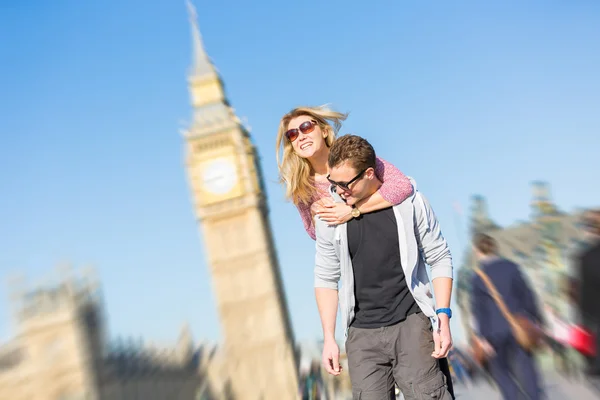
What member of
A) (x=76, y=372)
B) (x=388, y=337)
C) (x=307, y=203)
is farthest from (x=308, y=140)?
(x=76, y=372)

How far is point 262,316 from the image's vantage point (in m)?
38.6

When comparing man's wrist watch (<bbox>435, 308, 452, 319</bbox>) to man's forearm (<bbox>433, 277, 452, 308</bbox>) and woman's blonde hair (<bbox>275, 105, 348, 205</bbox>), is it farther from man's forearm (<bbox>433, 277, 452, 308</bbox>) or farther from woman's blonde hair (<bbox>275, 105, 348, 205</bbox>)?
woman's blonde hair (<bbox>275, 105, 348, 205</bbox>)

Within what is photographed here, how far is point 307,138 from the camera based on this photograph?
2.70 m

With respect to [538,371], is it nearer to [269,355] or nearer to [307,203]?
[307,203]

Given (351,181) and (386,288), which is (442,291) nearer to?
(386,288)

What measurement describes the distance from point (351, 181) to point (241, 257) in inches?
1446

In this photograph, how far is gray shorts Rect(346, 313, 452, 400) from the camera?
240 cm

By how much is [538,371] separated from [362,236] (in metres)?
2.63

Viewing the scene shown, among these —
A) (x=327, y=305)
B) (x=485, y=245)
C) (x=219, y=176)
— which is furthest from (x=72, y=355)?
(x=327, y=305)

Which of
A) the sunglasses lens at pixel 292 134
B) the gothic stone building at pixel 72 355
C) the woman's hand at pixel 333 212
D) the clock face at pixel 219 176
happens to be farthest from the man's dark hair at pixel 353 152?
the clock face at pixel 219 176

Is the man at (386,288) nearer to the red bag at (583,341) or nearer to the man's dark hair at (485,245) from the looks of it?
the red bag at (583,341)

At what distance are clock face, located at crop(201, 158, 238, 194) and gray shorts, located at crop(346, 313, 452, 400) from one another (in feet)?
114

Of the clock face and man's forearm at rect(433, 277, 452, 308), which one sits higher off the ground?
the clock face

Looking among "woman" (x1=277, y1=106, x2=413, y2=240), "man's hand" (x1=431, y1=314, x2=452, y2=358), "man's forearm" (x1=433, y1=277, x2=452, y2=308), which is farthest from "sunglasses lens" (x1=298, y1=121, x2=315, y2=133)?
"man's hand" (x1=431, y1=314, x2=452, y2=358)
